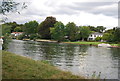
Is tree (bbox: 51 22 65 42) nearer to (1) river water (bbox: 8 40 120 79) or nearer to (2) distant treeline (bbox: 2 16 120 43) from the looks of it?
(2) distant treeline (bbox: 2 16 120 43)

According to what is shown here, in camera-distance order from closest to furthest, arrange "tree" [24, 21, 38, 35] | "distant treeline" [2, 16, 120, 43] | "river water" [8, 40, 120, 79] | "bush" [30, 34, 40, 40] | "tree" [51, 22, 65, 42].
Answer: "river water" [8, 40, 120, 79] → "tree" [51, 22, 65, 42] → "distant treeline" [2, 16, 120, 43] → "bush" [30, 34, 40, 40] → "tree" [24, 21, 38, 35]

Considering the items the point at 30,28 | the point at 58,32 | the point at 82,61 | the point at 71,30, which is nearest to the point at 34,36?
the point at 30,28

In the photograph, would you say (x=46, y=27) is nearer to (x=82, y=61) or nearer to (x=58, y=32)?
(x=58, y=32)

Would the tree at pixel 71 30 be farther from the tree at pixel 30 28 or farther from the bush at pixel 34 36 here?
the tree at pixel 30 28

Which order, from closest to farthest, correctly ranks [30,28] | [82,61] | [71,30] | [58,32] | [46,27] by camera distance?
1. [82,61]
2. [58,32]
3. [71,30]
4. [46,27]
5. [30,28]

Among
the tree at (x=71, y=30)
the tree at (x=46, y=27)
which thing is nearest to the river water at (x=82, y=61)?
the tree at (x=71, y=30)

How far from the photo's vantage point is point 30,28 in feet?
350

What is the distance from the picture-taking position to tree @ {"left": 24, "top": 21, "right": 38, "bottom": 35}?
4173 inches

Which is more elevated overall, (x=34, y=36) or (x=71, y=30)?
(x=71, y=30)

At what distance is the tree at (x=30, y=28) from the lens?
4173 inches

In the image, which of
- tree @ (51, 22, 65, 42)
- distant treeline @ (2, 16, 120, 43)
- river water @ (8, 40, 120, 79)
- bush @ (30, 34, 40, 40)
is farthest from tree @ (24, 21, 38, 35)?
river water @ (8, 40, 120, 79)

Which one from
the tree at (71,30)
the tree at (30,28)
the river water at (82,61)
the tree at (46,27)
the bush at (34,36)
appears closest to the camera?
the river water at (82,61)

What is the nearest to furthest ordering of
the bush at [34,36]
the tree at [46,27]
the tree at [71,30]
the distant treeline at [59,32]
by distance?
the distant treeline at [59,32], the tree at [71,30], the tree at [46,27], the bush at [34,36]

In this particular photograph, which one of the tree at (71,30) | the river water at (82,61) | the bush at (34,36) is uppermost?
the tree at (71,30)
